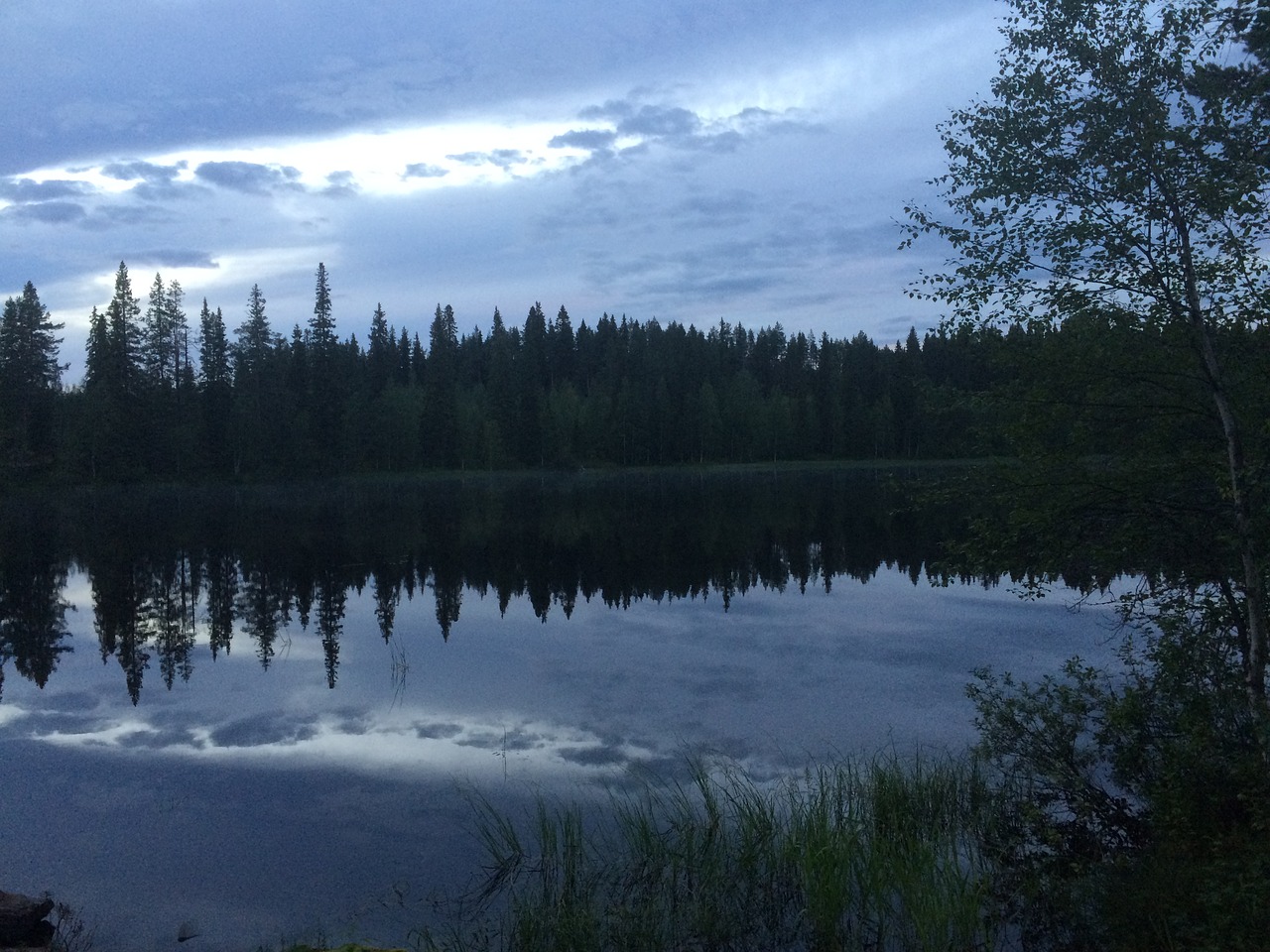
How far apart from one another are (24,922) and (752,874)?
6798 mm

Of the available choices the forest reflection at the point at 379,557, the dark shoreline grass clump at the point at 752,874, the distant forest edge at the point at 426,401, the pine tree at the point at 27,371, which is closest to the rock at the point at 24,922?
the dark shoreline grass clump at the point at 752,874

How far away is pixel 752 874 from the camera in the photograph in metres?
9.89

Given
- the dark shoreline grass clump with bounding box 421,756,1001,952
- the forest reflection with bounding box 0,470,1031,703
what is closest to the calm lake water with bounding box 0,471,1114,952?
the forest reflection with bounding box 0,470,1031,703

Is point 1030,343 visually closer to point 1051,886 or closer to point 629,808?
point 1051,886

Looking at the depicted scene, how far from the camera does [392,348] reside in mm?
139250

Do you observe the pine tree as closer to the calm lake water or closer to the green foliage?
the calm lake water

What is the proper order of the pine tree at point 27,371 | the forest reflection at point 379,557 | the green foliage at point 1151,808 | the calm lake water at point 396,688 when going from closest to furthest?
the green foliage at point 1151,808 → the calm lake water at point 396,688 → the forest reflection at point 379,557 → the pine tree at point 27,371

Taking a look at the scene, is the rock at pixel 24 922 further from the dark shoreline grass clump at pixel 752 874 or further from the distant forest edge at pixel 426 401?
the distant forest edge at pixel 426 401

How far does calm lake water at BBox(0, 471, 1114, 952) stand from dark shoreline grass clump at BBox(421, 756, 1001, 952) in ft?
3.46

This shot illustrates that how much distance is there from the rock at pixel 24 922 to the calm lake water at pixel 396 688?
1.89 feet

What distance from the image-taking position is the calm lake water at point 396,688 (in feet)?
37.3

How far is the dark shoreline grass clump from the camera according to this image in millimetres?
8758

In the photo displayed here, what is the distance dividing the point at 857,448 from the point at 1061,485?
398 ft

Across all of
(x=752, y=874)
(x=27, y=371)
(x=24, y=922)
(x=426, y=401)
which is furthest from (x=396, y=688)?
(x=426, y=401)
